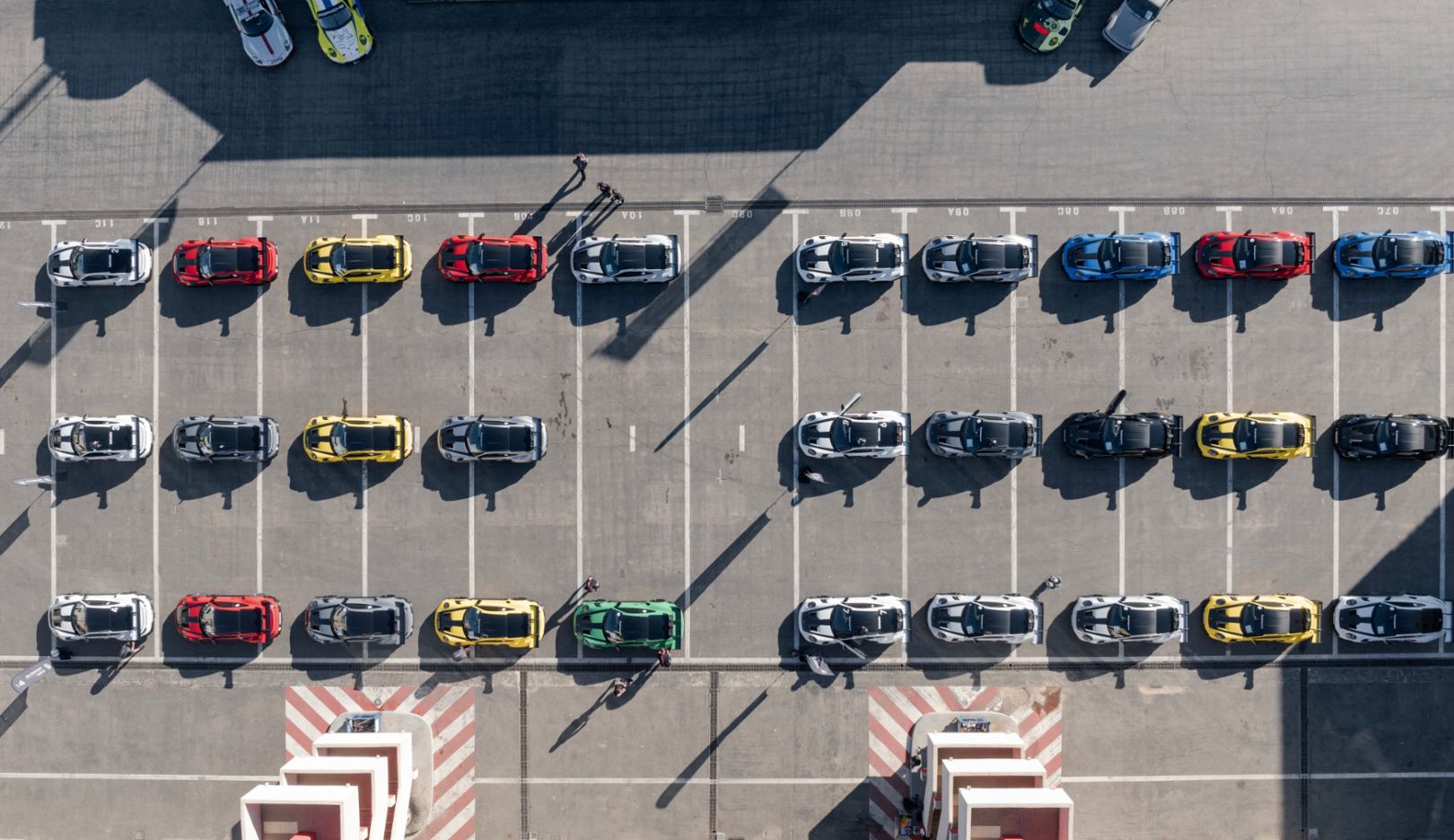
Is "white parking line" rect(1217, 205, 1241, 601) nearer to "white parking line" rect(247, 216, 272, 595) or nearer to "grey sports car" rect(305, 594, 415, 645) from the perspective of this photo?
"grey sports car" rect(305, 594, 415, 645)

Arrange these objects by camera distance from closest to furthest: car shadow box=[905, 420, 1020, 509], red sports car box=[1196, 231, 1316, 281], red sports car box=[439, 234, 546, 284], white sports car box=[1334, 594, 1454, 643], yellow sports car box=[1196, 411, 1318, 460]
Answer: yellow sports car box=[1196, 411, 1318, 460], red sports car box=[1196, 231, 1316, 281], white sports car box=[1334, 594, 1454, 643], red sports car box=[439, 234, 546, 284], car shadow box=[905, 420, 1020, 509]

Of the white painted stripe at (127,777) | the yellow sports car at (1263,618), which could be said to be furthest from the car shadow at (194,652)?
the yellow sports car at (1263,618)

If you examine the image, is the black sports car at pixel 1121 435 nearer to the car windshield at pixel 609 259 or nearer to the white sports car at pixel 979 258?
the white sports car at pixel 979 258

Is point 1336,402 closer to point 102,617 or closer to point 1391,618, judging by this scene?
point 1391,618

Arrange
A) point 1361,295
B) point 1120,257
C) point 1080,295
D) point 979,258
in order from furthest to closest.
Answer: point 1080,295 → point 1361,295 → point 1120,257 → point 979,258

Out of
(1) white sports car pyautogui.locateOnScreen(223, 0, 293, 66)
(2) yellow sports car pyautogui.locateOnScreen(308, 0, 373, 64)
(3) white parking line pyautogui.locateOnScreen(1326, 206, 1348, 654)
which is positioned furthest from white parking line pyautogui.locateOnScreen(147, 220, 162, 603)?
(3) white parking line pyautogui.locateOnScreen(1326, 206, 1348, 654)

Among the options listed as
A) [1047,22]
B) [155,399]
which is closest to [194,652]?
[155,399]
